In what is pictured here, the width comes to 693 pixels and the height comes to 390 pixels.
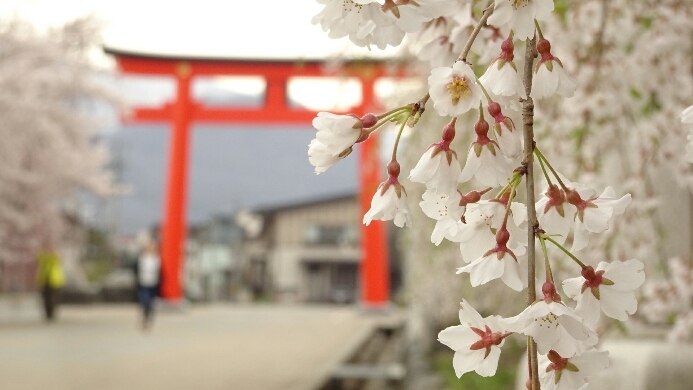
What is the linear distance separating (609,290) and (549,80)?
0.22 meters

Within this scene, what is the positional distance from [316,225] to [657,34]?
1509 inches

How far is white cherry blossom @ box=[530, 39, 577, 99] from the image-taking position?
0.78 m

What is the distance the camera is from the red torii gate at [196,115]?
15.7 m

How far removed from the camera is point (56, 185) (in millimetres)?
15195

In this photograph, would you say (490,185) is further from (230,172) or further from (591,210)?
(230,172)

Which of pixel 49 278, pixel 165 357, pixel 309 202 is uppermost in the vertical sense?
pixel 309 202

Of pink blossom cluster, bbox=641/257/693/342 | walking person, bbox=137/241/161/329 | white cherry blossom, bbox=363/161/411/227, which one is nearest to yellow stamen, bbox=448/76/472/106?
white cherry blossom, bbox=363/161/411/227

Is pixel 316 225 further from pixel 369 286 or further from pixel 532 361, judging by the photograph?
pixel 532 361

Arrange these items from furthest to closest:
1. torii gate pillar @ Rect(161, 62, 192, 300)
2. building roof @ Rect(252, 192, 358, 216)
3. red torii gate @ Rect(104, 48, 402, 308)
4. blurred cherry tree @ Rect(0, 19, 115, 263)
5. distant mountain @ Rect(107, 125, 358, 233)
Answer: distant mountain @ Rect(107, 125, 358, 233) → building roof @ Rect(252, 192, 358, 216) → torii gate pillar @ Rect(161, 62, 192, 300) → red torii gate @ Rect(104, 48, 402, 308) → blurred cherry tree @ Rect(0, 19, 115, 263)

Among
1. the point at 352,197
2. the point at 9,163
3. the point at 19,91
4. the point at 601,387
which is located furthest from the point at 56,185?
the point at 352,197

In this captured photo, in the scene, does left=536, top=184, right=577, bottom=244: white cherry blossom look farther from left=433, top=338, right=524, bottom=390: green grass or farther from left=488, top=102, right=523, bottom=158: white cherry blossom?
left=433, top=338, right=524, bottom=390: green grass

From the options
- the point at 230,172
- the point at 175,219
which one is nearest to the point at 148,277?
the point at 175,219

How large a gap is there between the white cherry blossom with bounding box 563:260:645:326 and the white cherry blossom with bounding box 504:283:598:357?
0.19 ft

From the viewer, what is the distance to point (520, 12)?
743mm
